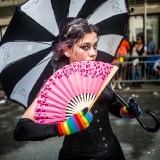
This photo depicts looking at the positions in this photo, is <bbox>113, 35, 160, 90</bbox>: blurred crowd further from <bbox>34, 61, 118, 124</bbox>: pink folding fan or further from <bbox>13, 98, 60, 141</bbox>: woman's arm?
<bbox>13, 98, 60, 141</bbox>: woman's arm

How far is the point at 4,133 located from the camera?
629cm

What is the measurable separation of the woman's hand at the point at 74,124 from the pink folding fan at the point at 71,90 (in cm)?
13

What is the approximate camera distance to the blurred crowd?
9609 millimetres

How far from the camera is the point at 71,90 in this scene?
1960 millimetres

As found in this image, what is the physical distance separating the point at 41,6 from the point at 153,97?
6.74 meters

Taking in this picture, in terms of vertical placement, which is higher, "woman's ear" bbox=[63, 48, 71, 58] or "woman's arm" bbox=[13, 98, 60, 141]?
"woman's ear" bbox=[63, 48, 71, 58]

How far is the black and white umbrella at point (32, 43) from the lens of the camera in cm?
242

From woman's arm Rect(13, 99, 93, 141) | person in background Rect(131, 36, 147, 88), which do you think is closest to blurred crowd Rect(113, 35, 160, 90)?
person in background Rect(131, 36, 147, 88)

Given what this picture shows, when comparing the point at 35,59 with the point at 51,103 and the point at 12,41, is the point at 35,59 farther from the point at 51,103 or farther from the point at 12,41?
the point at 51,103

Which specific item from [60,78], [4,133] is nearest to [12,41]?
[60,78]

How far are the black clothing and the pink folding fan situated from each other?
0.36 metres

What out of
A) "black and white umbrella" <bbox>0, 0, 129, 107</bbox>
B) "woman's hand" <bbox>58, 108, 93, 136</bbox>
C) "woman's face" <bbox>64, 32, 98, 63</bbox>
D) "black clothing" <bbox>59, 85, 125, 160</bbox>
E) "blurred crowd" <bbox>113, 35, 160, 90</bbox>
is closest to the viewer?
"woman's hand" <bbox>58, 108, 93, 136</bbox>

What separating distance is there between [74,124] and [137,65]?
8.27 metres

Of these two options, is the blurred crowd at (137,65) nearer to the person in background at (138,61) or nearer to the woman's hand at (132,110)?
the person in background at (138,61)
